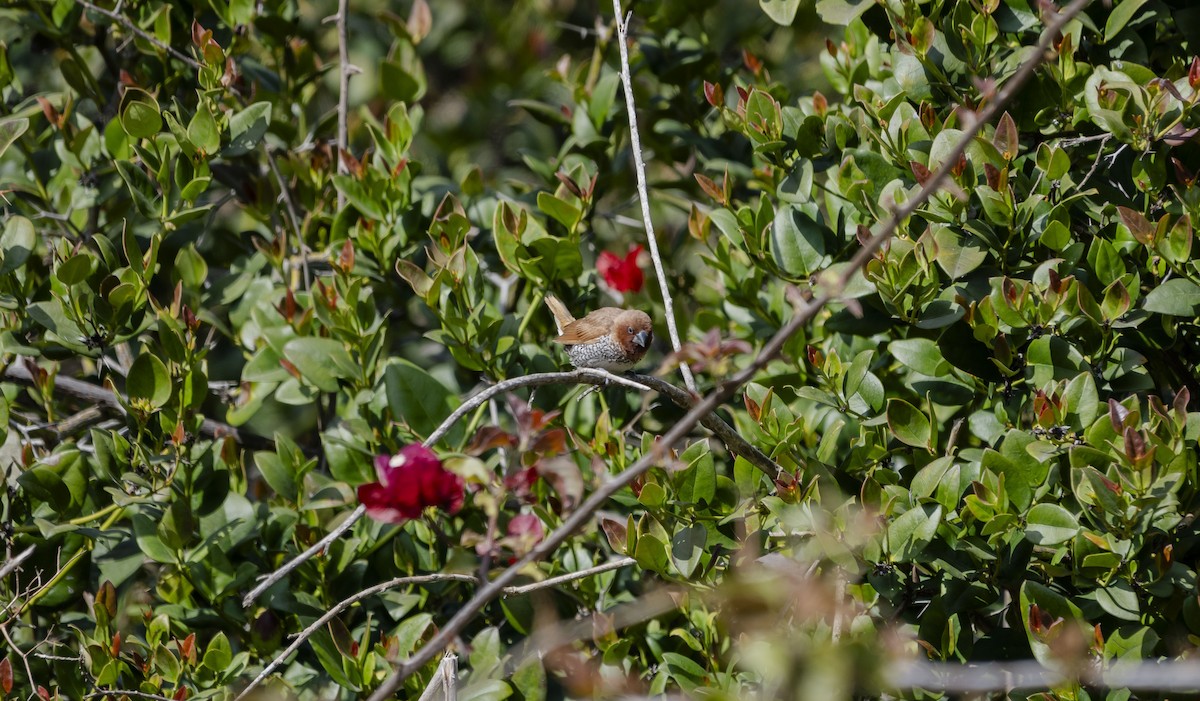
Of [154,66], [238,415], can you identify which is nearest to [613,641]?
[238,415]

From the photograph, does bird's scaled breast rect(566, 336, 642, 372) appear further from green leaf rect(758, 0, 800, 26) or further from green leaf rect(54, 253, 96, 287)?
green leaf rect(54, 253, 96, 287)

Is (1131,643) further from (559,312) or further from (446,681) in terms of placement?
(559,312)

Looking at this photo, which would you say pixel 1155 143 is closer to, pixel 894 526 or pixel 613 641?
pixel 894 526

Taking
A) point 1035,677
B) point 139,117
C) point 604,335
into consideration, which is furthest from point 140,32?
point 1035,677

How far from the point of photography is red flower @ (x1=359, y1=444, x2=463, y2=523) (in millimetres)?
1438

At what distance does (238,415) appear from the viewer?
2.51 m

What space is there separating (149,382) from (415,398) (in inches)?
21.0

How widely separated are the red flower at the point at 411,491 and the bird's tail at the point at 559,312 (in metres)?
1.03

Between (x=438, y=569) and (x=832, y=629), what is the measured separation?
91 centimetres

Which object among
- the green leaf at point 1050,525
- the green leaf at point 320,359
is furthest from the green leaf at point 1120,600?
the green leaf at point 320,359

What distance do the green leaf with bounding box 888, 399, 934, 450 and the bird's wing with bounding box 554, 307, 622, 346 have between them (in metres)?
0.78

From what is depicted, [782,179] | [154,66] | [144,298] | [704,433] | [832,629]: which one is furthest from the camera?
[154,66]

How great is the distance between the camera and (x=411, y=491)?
144cm

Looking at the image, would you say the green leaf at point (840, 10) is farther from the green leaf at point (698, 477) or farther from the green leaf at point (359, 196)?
the green leaf at point (359, 196)
